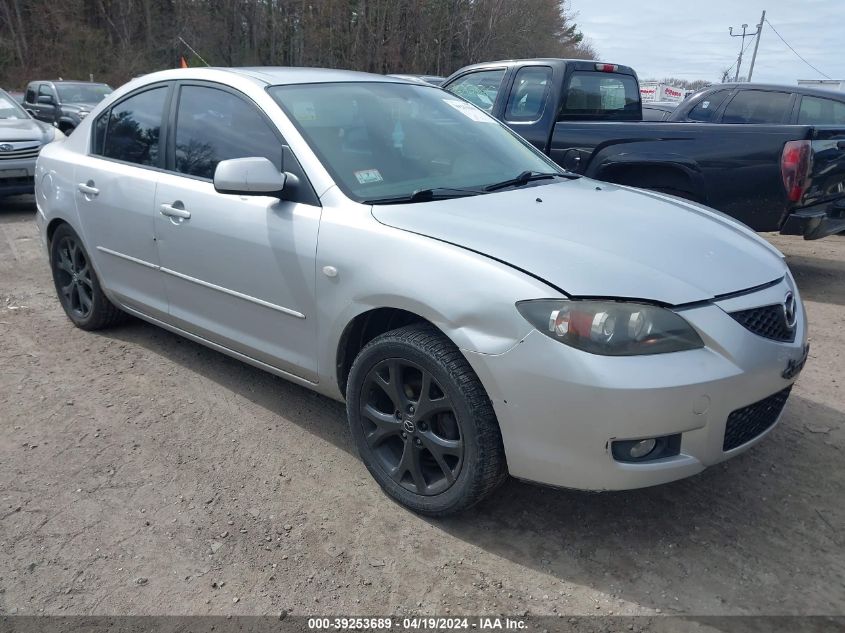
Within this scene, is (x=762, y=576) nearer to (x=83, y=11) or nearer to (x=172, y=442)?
(x=172, y=442)

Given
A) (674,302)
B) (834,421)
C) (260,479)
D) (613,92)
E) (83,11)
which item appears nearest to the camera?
(674,302)

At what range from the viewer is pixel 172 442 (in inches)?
136

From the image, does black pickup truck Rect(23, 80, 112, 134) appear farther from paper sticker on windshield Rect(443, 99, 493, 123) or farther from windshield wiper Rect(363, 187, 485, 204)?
windshield wiper Rect(363, 187, 485, 204)

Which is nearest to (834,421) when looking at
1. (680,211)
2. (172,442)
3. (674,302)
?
(680,211)

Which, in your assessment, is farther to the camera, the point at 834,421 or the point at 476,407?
the point at 834,421

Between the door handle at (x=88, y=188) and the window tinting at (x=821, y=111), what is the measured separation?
290 inches

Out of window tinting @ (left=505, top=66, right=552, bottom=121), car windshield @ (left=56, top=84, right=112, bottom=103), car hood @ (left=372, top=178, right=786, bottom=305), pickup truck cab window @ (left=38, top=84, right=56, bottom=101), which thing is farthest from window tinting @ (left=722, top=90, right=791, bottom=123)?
pickup truck cab window @ (left=38, top=84, right=56, bottom=101)

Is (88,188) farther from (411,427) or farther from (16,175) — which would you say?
(16,175)

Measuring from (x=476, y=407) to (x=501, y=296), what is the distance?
41cm

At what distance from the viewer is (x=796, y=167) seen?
18.1 feet

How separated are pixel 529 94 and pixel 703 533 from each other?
5.12 m

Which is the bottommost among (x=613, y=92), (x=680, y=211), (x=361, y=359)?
(x=361, y=359)

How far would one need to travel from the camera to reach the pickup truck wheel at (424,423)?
255cm

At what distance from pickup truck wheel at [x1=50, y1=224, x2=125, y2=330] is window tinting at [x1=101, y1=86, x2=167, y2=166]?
2.28 feet
